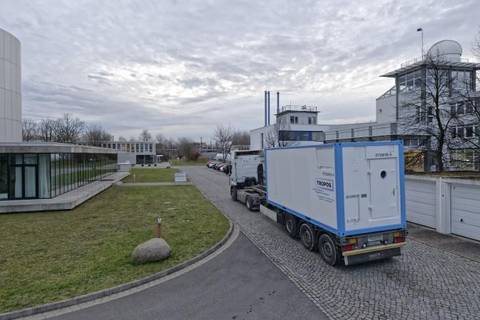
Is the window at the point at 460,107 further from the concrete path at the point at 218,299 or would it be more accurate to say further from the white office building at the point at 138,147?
the white office building at the point at 138,147

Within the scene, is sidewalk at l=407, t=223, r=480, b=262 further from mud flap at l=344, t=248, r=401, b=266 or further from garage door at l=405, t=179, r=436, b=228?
mud flap at l=344, t=248, r=401, b=266

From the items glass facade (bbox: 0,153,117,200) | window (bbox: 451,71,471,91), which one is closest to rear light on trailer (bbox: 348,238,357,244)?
window (bbox: 451,71,471,91)

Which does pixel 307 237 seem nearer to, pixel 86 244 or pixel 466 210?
pixel 466 210

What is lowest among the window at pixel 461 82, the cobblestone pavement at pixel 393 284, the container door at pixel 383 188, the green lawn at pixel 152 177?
the cobblestone pavement at pixel 393 284

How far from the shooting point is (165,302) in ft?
17.4

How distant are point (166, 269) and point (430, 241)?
7.87m

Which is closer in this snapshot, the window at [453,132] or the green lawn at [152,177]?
the window at [453,132]

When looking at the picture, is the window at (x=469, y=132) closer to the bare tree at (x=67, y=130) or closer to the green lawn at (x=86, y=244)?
the green lawn at (x=86, y=244)

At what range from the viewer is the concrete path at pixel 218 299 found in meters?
4.88

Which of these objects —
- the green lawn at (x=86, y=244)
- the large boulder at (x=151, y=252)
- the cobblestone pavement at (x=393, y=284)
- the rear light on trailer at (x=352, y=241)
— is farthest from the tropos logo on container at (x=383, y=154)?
the large boulder at (x=151, y=252)

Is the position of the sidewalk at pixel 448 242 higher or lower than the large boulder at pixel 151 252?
lower

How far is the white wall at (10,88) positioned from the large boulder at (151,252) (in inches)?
988

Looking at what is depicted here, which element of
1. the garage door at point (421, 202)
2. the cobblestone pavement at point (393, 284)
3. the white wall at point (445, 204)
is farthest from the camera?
the garage door at point (421, 202)

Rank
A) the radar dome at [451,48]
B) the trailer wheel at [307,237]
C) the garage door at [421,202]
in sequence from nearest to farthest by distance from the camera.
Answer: the trailer wheel at [307,237]
the garage door at [421,202]
the radar dome at [451,48]
